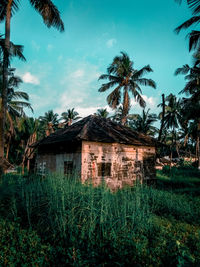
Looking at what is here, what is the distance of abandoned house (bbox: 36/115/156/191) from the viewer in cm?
854

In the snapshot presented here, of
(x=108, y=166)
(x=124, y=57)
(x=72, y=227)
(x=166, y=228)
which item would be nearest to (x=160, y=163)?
(x=124, y=57)

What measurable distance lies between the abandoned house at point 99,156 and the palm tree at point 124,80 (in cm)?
695

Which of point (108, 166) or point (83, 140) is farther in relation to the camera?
point (108, 166)

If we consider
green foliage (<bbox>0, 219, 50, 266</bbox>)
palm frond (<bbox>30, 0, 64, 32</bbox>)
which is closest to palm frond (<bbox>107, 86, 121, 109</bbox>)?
palm frond (<bbox>30, 0, 64, 32</bbox>)

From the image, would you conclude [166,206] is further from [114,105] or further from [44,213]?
[114,105]

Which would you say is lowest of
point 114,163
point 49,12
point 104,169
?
point 104,169

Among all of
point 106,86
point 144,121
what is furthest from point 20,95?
point 144,121

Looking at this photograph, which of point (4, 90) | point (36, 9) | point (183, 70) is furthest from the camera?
point (183, 70)

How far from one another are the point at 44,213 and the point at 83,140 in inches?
166

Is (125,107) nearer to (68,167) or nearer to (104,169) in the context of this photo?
(104,169)

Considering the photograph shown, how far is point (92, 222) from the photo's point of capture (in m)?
3.91

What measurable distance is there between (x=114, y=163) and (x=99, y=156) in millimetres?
961

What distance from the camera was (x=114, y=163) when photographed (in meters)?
9.27

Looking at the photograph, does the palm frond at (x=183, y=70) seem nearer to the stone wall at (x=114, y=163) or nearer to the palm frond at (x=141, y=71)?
the palm frond at (x=141, y=71)
